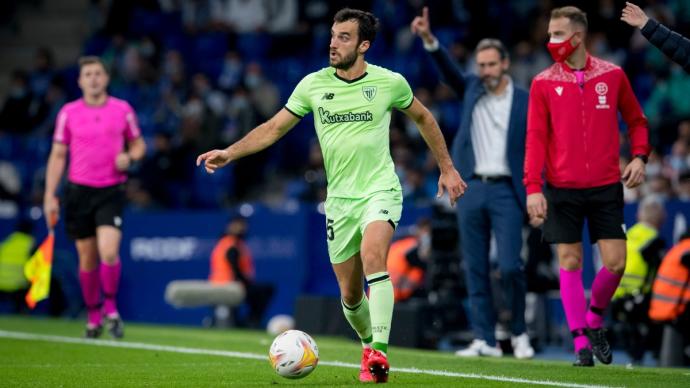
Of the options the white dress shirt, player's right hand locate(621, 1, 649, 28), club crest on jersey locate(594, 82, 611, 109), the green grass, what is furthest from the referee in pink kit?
player's right hand locate(621, 1, 649, 28)

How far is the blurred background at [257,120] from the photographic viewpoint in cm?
1565

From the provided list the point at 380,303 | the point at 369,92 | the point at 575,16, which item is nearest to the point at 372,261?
the point at 380,303

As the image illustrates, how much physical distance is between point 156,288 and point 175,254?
602 mm

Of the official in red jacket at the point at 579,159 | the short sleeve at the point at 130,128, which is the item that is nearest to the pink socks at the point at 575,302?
the official in red jacket at the point at 579,159

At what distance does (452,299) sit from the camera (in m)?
14.2

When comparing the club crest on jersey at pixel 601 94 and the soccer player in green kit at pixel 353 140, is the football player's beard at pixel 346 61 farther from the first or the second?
the club crest on jersey at pixel 601 94

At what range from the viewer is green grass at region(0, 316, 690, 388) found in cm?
788

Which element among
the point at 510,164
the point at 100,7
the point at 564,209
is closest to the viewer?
the point at 564,209

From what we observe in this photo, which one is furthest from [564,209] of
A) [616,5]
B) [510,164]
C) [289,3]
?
[289,3]

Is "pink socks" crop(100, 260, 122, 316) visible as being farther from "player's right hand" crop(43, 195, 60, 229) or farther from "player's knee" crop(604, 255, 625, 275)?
"player's knee" crop(604, 255, 625, 275)

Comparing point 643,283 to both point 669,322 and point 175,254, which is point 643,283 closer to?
point 669,322

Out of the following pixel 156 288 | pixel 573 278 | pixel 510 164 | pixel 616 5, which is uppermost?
pixel 616 5

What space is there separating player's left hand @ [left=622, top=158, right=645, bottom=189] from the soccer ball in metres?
2.68

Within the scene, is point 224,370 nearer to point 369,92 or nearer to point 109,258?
point 369,92
